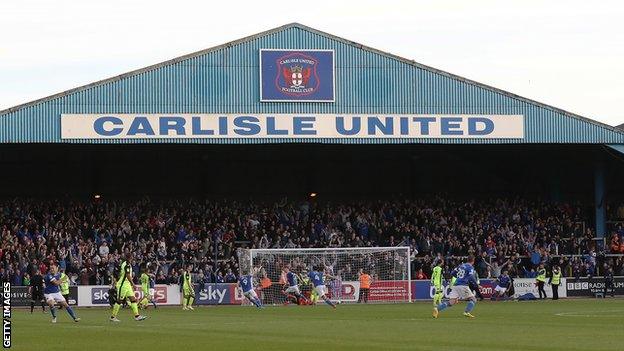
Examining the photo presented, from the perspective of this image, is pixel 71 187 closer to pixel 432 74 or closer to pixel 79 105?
pixel 79 105

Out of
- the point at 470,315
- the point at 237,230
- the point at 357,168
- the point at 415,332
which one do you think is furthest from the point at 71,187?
the point at 415,332

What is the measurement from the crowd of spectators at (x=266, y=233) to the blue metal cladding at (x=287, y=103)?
5.21 metres

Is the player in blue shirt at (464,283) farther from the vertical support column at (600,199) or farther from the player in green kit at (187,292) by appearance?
the vertical support column at (600,199)

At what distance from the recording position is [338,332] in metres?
29.2

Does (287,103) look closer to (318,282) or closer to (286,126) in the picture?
(286,126)

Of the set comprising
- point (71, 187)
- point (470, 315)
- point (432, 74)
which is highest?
point (432, 74)

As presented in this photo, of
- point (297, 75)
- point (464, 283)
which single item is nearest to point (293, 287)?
point (297, 75)

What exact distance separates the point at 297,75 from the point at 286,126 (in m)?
2.39

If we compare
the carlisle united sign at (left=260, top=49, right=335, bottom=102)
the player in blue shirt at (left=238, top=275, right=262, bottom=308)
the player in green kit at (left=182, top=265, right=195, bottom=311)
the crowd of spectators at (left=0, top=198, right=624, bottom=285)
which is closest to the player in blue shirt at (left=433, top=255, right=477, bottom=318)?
the player in blue shirt at (left=238, top=275, right=262, bottom=308)

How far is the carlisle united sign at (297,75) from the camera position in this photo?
57.7 m

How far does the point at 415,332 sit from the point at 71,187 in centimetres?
4054

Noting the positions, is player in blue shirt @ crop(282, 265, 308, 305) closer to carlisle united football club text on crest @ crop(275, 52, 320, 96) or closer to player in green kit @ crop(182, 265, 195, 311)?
player in green kit @ crop(182, 265, 195, 311)

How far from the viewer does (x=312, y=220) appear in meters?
64.3

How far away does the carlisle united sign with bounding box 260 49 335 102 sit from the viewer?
5772 centimetres
